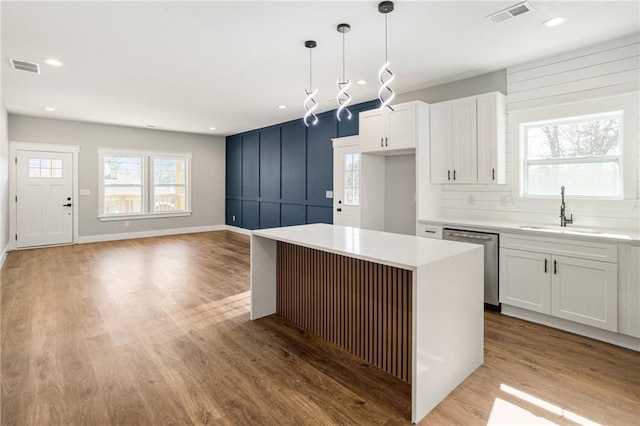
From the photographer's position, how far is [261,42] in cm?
325

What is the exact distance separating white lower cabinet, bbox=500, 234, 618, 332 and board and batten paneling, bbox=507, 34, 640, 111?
61.4 inches

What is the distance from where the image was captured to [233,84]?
461cm

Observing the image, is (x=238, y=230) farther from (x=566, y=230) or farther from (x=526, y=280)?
(x=566, y=230)

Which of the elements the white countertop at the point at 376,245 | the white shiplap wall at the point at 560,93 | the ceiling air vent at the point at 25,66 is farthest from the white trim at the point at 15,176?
Answer: the white shiplap wall at the point at 560,93

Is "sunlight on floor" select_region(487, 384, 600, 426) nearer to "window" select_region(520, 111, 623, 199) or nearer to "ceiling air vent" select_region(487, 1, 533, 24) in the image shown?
"window" select_region(520, 111, 623, 199)

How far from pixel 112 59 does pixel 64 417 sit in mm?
3432

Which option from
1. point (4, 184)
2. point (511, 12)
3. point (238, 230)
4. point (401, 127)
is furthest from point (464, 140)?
point (4, 184)

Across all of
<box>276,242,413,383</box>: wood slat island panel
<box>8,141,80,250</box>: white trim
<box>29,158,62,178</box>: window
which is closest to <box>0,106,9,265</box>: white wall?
<box>8,141,80,250</box>: white trim

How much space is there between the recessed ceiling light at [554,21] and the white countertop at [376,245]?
2060mm

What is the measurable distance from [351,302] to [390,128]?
2.53m

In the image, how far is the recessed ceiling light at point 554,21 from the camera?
2803 millimetres

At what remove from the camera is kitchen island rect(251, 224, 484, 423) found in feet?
6.40

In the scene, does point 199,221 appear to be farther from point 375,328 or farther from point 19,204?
point 375,328

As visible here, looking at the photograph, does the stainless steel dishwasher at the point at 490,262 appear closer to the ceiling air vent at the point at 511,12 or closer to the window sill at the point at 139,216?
the ceiling air vent at the point at 511,12
